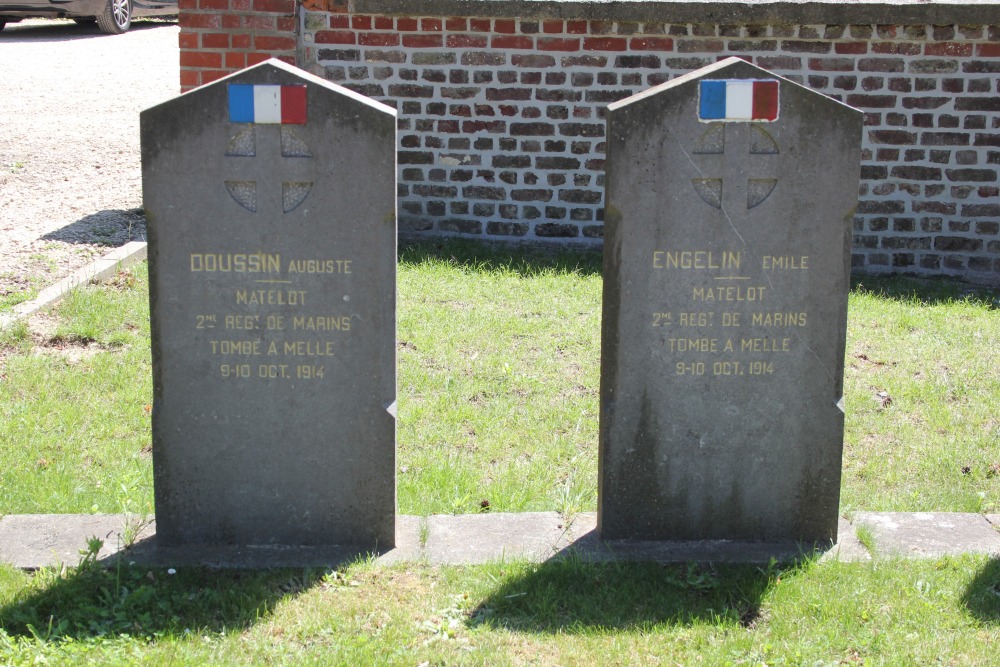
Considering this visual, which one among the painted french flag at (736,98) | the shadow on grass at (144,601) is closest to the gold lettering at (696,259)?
the painted french flag at (736,98)

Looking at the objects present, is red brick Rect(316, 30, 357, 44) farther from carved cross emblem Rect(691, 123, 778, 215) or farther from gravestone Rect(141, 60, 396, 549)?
carved cross emblem Rect(691, 123, 778, 215)

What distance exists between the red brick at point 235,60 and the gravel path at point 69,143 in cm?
145

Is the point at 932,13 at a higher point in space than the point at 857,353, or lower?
higher

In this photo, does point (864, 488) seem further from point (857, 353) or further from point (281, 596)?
point (281, 596)

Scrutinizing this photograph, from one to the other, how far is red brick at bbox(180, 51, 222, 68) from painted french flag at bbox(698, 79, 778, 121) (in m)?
6.12

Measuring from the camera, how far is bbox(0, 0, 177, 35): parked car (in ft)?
65.3

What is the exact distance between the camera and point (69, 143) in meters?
12.2

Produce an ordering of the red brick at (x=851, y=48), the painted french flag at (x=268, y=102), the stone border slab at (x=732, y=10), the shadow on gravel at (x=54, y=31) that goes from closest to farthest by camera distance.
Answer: the painted french flag at (x=268, y=102), the stone border slab at (x=732, y=10), the red brick at (x=851, y=48), the shadow on gravel at (x=54, y=31)

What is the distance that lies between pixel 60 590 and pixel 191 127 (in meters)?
1.64

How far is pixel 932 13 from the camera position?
8984mm

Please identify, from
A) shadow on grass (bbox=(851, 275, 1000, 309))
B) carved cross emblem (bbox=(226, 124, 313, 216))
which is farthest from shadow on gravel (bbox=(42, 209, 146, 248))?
shadow on grass (bbox=(851, 275, 1000, 309))

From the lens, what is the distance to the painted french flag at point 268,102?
12.9 feet

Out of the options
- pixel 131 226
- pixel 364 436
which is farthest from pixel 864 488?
pixel 131 226

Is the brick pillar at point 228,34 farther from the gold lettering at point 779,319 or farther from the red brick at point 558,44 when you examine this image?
the gold lettering at point 779,319
